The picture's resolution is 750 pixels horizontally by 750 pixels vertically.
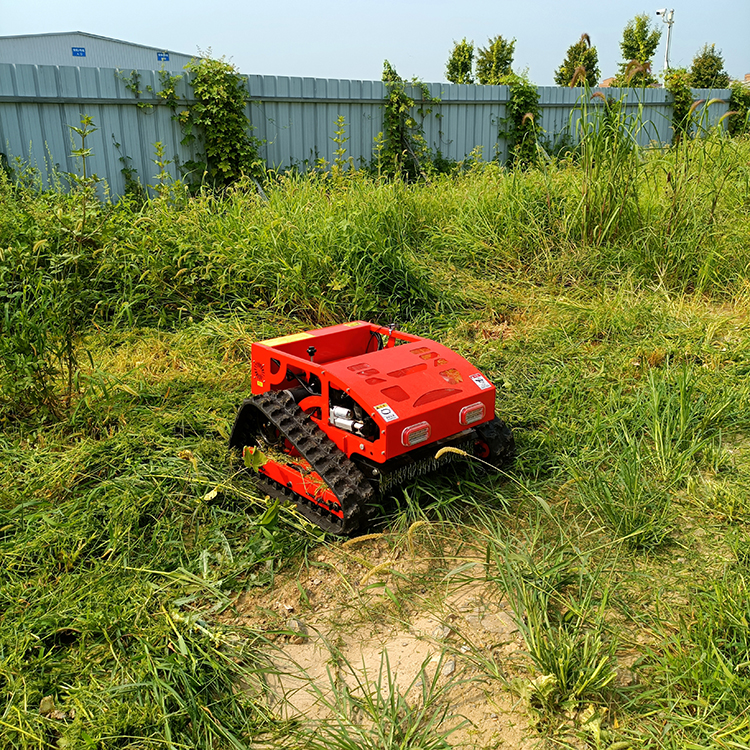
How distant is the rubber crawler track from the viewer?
238 centimetres

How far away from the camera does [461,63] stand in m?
27.0

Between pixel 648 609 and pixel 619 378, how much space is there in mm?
1855

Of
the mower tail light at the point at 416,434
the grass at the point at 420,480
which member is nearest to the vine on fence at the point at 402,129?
the grass at the point at 420,480

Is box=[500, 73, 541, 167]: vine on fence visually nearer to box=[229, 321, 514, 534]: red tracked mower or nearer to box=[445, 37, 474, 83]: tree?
box=[229, 321, 514, 534]: red tracked mower

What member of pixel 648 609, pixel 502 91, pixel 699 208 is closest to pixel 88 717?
pixel 648 609

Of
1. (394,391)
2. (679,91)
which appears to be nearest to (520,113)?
(679,91)

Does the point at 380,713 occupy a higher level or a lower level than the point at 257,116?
lower

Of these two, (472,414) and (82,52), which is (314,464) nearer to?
(472,414)

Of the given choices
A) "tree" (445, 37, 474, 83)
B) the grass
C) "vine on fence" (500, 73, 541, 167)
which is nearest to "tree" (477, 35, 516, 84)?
"tree" (445, 37, 474, 83)

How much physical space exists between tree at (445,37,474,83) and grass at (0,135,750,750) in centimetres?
2349

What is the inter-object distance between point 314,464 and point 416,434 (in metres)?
0.38

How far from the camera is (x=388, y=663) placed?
183cm

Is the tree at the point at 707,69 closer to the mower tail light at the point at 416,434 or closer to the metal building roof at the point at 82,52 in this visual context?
the metal building roof at the point at 82,52

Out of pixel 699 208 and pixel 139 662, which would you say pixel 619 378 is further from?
pixel 139 662
